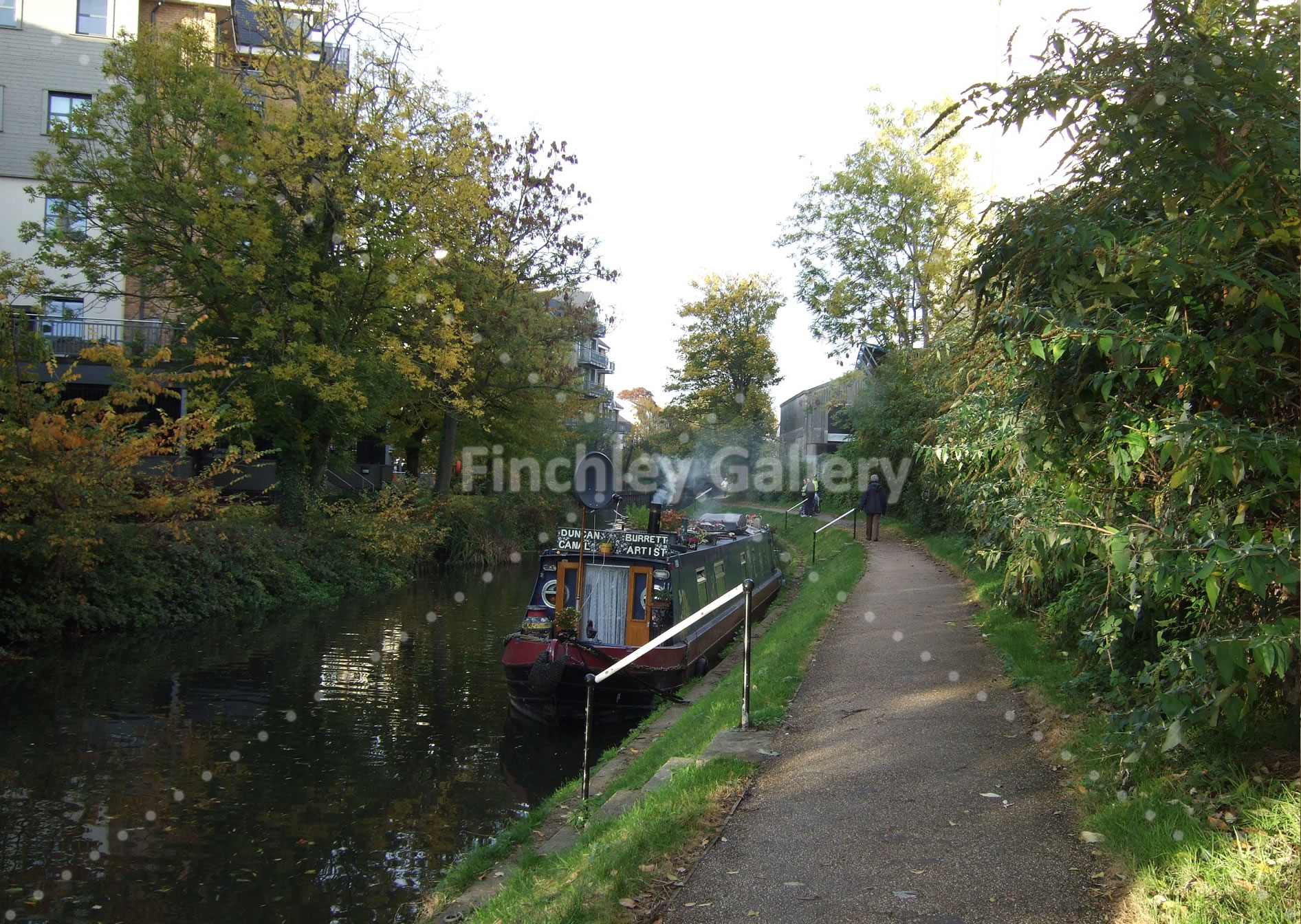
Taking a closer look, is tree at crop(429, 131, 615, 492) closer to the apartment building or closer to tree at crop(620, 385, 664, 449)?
the apartment building

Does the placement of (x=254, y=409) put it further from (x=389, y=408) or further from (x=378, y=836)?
(x=378, y=836)

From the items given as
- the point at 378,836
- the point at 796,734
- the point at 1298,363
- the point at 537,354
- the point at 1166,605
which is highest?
the point at 537,354

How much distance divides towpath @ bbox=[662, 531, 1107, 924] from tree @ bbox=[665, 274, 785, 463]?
41972 millimetres

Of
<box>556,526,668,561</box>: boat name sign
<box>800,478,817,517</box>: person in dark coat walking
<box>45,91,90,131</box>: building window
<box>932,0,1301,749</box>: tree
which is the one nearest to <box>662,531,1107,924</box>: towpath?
<box>932,0,1301,749</box>: tree

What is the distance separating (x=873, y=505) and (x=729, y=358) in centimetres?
2742

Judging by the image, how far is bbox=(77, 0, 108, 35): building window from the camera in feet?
96.9

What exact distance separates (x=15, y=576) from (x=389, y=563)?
33.9 ft

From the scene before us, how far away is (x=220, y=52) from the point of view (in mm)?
21281

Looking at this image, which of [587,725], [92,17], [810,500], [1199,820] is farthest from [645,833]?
[92,17]

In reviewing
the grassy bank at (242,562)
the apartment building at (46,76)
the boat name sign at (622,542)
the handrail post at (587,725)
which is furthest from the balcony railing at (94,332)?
the handrail post at (587,725)

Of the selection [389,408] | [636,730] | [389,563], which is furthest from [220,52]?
[636,730]

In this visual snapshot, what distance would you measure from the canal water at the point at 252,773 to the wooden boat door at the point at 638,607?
1.51 meters

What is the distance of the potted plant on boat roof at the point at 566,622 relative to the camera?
12.6 metres

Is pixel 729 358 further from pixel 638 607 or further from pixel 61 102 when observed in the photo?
pixel 638 607
